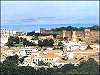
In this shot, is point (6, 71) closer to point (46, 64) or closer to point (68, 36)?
point (46, 64)

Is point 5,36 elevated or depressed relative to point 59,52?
elevated

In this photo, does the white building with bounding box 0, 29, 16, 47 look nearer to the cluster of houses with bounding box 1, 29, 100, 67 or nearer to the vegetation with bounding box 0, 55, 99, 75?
the cluster of houses with bounding box 1, 29, 100, 67

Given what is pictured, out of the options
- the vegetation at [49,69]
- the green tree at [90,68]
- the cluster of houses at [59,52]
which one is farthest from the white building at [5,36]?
the green tree at [90,68]

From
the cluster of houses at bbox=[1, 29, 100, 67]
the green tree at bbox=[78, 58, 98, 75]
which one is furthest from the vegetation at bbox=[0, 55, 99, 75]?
the cluster of houses at bbox=[1, 29, 100, 67]

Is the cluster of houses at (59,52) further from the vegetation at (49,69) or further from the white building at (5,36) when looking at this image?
the vegetation at (49,69)

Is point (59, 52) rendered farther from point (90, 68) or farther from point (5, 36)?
point (90, 68)

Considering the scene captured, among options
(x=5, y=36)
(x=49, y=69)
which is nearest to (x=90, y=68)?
(x=49, y=69)

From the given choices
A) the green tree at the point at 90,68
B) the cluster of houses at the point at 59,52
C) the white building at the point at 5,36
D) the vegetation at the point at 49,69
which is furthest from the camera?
the cluster of houses at the point at 59,52

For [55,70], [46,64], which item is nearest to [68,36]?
[46,64]
